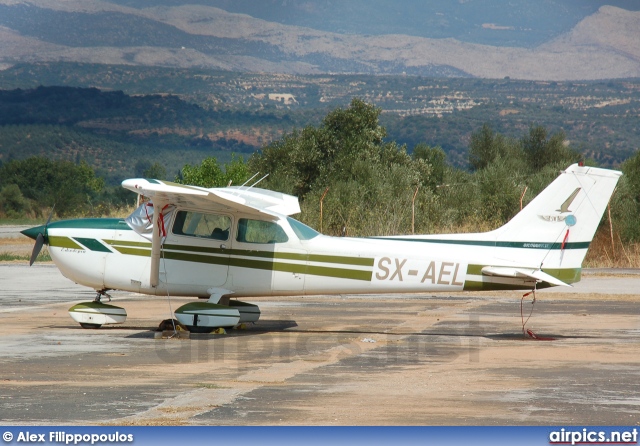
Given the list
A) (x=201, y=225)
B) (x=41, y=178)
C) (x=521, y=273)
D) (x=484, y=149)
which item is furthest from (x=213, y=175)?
(x=41, y=178)

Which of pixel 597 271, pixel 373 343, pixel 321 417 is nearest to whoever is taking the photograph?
pixel 321 417

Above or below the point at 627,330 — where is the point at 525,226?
above

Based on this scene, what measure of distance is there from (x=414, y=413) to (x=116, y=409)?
2881mm

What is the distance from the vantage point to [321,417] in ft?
30.7

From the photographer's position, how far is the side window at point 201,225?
15242mm

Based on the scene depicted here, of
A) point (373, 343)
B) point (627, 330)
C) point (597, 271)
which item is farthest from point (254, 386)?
point (597, 271)

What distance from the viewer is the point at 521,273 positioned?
14.4 m

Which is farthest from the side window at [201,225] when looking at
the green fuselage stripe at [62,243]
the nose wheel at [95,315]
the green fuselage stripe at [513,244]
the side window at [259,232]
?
the green fuselage stripe at [513,244]

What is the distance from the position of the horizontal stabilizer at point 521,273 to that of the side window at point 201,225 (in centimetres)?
396

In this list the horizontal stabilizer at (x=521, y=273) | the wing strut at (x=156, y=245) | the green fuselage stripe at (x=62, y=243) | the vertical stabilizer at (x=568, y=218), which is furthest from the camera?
the green fuselage stripe at (x=62, y=243)

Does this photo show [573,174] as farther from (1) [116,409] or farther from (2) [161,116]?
(2) [161,116]

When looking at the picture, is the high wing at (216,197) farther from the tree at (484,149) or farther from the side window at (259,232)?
the tree at (484,149)

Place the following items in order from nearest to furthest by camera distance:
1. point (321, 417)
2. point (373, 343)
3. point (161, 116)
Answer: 1. point (321, 417)
2. point (373, 343)
3. point (161, 116)

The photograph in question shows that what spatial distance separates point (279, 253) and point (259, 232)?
45 centimetres
